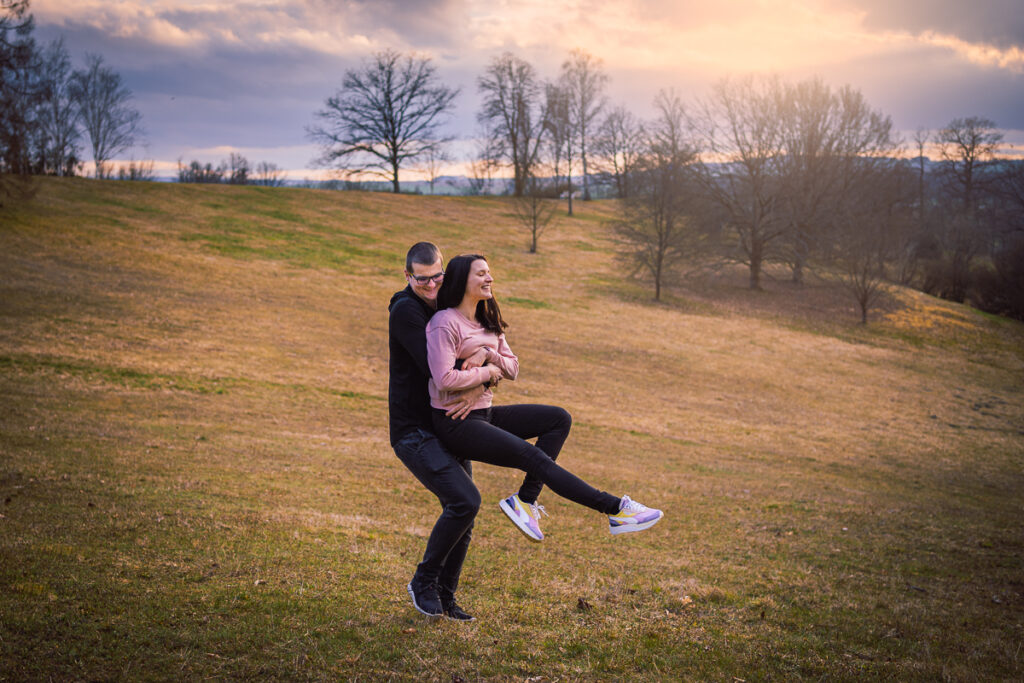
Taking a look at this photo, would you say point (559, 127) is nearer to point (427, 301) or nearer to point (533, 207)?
point (533, 207)

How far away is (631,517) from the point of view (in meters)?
4.26

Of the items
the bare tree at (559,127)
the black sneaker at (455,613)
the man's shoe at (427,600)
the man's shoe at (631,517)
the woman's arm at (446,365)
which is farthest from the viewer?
the bare tree at (559,127)

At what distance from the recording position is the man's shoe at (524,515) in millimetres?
4434

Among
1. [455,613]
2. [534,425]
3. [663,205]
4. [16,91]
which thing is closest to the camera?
[534,425]

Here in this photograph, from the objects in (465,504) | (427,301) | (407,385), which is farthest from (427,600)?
(427,301)

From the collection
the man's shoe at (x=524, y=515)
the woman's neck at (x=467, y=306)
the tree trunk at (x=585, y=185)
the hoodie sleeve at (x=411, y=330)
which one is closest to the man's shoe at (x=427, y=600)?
the man's shoe at (x=524, y=515)

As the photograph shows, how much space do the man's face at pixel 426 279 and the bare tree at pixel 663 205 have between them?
3367cm

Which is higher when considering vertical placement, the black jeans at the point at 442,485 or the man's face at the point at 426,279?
the man's face at the point at 426,279

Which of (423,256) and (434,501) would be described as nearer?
(423,256)

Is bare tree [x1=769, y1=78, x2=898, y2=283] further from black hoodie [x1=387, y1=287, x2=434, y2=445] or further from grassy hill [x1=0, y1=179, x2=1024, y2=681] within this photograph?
black hoodie [x1=387, y1=287, x2=434, y2=445]

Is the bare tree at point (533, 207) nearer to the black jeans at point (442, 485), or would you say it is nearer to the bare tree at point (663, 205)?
the bare tree at point (663, 205)

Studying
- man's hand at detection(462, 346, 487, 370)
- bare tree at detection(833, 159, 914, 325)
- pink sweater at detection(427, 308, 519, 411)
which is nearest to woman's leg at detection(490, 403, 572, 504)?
pink sweater at detection(427, 308, 519, 411)

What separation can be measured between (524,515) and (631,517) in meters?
0.74

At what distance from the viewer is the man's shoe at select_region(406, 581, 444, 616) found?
4781mm
